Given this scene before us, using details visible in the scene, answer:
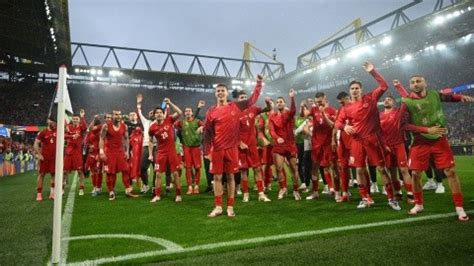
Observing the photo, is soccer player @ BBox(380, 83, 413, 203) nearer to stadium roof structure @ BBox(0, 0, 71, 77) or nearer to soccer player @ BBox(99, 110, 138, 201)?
soccer player @ BBox(99, 110, 138, 201)

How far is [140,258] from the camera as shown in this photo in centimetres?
370

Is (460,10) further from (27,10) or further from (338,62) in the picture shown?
(27,10)

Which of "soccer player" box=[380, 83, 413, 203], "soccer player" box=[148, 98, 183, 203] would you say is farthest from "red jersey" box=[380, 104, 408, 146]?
"soccer player" box=[148, 98, 183, 203]

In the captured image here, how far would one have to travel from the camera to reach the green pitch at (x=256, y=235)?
11.8 ft

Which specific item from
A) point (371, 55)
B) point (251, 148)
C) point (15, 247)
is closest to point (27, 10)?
point (251, 148)

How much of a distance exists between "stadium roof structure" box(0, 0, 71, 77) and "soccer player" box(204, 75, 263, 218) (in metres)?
18.4

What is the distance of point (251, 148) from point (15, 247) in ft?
16.3

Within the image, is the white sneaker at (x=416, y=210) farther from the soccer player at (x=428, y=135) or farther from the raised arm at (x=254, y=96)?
the raised arm at (x=254, y=96)

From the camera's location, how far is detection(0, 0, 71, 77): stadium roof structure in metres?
21.7

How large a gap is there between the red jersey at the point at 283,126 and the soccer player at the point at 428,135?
2.70 metres

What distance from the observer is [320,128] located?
7914mm

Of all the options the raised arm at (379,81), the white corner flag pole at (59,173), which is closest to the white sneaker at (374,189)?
the raised arm at (379,81)

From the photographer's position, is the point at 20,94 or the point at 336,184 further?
the point at 20,94

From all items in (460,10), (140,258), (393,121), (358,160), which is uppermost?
(460,10)
